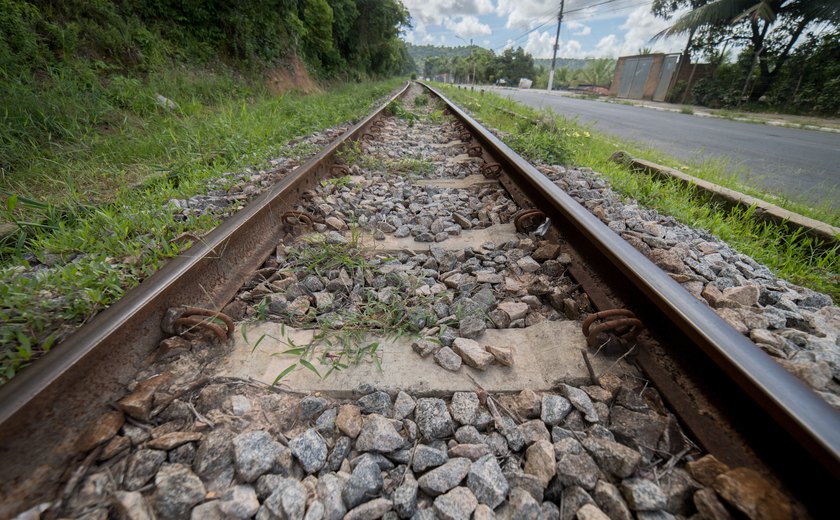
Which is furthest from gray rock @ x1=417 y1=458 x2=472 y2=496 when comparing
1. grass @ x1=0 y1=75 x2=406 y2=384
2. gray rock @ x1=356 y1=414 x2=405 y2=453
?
grass @ x1=0 y1=75 x2=406 y2=384

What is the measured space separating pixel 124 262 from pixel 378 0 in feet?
69.5

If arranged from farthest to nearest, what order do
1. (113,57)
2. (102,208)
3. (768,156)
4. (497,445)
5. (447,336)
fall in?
(768,156) → (113,57) → (102,208) → (447,336) → (497,445)

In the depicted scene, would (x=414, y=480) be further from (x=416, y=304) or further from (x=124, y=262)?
(x=124, y=262)

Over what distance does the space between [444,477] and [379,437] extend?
0.19 metres

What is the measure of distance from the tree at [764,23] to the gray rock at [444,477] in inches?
995

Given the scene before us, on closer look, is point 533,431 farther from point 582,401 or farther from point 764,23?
point 764,23

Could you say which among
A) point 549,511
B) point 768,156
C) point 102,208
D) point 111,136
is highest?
point 111,136

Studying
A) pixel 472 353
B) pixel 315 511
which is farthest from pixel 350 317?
pixel 315 511

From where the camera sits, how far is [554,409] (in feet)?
3.43

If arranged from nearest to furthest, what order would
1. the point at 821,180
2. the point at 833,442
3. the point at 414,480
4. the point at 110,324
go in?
the point at 833,442 → the point at 414,480 → the point at 110,324 → the point at 821,180

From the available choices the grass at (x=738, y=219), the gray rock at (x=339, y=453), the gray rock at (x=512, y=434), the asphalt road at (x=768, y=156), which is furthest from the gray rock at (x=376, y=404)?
the asphalt road at (x=768, y=156)

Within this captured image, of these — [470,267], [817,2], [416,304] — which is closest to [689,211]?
[470,267]

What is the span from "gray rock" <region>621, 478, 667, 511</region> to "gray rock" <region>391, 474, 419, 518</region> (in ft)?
1.58

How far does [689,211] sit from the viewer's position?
7.96 feet
